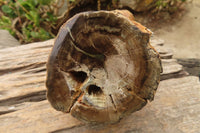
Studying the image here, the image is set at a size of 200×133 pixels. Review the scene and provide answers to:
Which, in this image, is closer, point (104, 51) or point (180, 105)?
point (104, 51)

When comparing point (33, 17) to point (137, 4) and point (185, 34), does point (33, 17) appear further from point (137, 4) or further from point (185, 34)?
point (185, 34)

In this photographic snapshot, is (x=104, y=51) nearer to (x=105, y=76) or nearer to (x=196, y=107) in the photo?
(x=105, y=76)

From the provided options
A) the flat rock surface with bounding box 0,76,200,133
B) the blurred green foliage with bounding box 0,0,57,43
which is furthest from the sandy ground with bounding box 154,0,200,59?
the blurred green foliage with bounding box 0,0,57,43

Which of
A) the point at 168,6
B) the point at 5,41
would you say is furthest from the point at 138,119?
the point at 168,6

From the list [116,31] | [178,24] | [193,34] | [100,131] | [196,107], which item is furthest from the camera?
[178,24]

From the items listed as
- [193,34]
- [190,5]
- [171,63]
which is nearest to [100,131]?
[171,63]

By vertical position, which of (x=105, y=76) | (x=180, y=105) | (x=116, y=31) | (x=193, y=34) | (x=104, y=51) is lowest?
(x=193, y=34)
